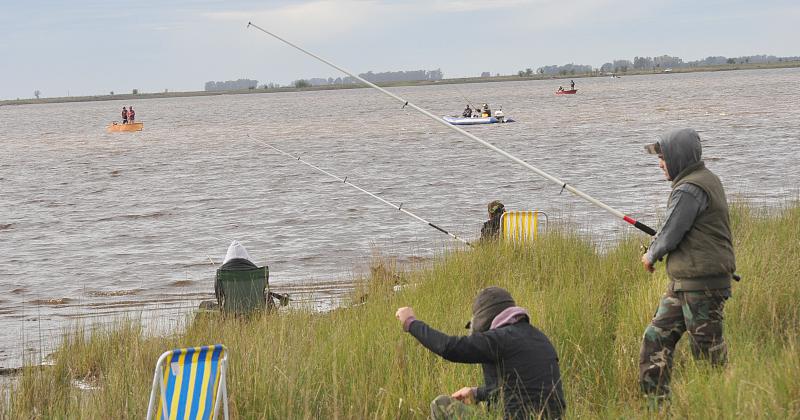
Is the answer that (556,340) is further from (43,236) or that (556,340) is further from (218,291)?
(43,236)

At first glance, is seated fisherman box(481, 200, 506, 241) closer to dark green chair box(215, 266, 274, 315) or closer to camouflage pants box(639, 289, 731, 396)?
dark green chair box(215, 266, 274, 315)

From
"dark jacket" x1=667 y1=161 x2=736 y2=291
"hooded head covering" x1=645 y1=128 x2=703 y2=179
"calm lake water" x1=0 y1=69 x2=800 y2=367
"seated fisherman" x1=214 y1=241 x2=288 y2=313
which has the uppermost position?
"hooded head covering" x1=645 y1=128 x2=703 y2=179

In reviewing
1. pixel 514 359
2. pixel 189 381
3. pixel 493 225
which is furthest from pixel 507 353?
pixel 493 225

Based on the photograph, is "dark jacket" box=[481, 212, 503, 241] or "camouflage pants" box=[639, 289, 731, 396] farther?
"dark jacket" box=[481, 212, 503, 241]

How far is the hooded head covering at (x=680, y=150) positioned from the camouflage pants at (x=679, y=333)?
0.67 m

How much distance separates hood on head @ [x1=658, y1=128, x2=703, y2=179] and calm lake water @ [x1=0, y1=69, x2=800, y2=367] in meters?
4.83

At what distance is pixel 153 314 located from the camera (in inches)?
440

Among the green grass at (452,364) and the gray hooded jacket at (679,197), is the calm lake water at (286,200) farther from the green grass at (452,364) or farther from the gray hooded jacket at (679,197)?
the gray hooded jacket at (679,197)

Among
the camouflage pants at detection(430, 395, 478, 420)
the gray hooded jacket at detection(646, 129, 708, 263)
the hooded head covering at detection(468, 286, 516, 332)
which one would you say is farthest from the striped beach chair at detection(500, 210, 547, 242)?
the hooded head covering at detection(468, 286, 516, 332)

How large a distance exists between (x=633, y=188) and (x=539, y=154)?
12.6 metres

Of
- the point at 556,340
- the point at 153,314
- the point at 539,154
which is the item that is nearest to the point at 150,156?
the point at 539,154

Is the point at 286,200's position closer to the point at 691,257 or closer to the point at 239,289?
the point at 239,289

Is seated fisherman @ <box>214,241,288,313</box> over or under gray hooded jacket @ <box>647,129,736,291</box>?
under

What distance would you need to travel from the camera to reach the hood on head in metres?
5.30
